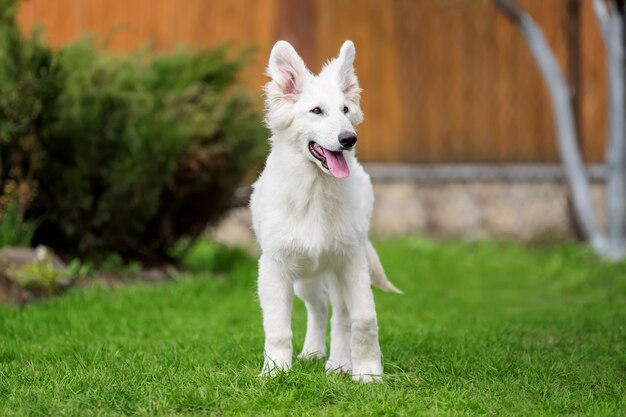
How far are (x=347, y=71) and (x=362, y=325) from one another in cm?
126

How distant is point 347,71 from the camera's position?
16.5 ft

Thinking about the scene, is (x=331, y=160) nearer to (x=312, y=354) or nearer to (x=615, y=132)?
(x=312, y=354)

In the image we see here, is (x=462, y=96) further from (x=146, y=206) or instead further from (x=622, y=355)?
(x=622, y=355)

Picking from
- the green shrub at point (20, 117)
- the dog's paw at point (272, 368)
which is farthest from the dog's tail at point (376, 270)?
the green shrub at point (20, 117)

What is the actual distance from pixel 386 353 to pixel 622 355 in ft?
4.39

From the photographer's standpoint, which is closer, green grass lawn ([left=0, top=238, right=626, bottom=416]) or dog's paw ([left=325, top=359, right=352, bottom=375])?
green grass lawn ([left=0, top=238, right=626, bottom=416])

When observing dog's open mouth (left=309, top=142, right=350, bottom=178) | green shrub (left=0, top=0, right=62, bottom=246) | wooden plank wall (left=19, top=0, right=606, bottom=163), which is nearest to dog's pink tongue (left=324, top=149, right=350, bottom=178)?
dog's open mouth (left=309, top=142, right=350, bottom=178)

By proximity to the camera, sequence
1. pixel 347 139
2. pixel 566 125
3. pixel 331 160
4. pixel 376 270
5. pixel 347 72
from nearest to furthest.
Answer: pixel 347 139
pixel 331 160
pixel 347 72
pixel 376 270
pixel 566 125

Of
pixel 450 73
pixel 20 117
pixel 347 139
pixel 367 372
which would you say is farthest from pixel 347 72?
pixel 450 73

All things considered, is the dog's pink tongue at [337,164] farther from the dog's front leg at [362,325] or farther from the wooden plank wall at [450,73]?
the wooden plank wall at [450,73]

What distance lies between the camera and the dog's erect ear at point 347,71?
5.00 metres

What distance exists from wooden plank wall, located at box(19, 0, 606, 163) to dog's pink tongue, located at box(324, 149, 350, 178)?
24.9 ft

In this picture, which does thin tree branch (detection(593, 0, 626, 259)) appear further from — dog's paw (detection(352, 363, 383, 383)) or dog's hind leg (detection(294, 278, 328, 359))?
dog's paw (detection(352, 363, 383, 383))

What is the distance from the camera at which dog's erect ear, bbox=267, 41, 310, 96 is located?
196 inches
